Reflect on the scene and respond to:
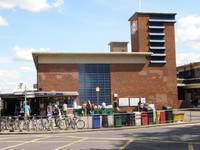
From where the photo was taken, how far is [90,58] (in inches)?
1903

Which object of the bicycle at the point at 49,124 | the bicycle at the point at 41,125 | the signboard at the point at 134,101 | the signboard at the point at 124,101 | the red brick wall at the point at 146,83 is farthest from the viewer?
the red brick wall at the point at 146,83

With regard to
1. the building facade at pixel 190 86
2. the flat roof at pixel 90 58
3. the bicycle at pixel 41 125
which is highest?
the flat roof at pixel 90 58

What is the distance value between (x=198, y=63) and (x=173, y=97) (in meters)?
10.6

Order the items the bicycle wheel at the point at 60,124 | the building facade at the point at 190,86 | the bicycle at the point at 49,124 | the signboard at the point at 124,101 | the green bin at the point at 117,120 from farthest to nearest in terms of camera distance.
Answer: the building facade at the point at 190,86 < the signboard at the point at 124,101 < the green bin at the point at 117,120 < the bicycle wheel at the point at 60,124 < the bicycle at the point at 49,124

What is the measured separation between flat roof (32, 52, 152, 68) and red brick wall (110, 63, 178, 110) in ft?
2.65

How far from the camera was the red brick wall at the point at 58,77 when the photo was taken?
1827 inches

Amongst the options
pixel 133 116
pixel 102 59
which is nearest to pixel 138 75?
pixel 102 59

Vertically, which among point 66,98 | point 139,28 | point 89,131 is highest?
point 139,28

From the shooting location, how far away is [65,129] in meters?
24.9

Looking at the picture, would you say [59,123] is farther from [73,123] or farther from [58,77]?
[58,77]

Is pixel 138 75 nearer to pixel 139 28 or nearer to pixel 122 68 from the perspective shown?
pixel 122 68

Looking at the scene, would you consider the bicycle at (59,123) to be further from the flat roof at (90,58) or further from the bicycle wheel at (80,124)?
the flat roof at (90,58)

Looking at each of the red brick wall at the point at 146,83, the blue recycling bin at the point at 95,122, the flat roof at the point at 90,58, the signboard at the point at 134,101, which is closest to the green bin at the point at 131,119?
the blue recycling bin at the point at 95,122

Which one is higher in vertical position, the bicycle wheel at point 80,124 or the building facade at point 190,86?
the building facade at point 190,86
